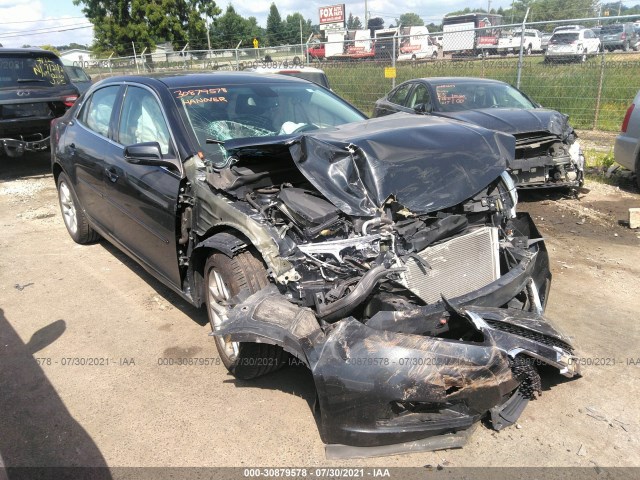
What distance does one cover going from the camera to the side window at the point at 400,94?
9422 millimetres

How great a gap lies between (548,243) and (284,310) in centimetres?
395

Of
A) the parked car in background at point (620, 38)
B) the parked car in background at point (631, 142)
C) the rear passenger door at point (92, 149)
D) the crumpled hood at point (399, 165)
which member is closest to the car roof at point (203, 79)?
the rear passenger door at point (92, 149)

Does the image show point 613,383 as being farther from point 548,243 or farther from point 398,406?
point 548,243

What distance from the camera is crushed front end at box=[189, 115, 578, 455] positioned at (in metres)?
2.48

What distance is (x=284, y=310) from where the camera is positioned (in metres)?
2.80

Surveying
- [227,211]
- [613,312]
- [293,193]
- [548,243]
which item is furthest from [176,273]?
[548,243]

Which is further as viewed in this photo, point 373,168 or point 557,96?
point 557,96

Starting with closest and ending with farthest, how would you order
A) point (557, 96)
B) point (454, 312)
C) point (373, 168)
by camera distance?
1. point (454, 312)
2. point (373, 168)
3. point (557, 96)

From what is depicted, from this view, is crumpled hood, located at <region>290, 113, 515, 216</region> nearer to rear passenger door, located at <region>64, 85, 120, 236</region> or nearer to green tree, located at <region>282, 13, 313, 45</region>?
rear passenger door, located at <region>64, 85, 120, 236</region>

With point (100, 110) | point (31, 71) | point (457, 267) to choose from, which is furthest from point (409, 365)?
point (31, 71)

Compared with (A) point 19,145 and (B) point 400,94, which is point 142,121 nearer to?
(A) point 19,145

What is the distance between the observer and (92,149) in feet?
15.8

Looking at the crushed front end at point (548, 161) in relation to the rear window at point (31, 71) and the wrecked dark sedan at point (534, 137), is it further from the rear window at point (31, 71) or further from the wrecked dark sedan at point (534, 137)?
the rear window at point (31, 71)

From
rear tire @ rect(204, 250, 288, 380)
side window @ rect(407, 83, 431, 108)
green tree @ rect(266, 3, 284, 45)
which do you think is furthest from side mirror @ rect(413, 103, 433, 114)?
green tree @ rect(266, 3, 284, 45)
